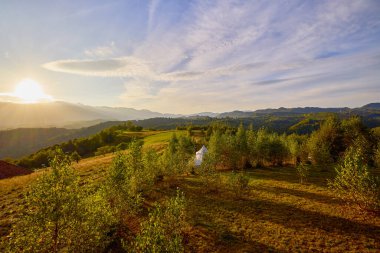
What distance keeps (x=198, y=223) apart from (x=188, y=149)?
33.7 metres

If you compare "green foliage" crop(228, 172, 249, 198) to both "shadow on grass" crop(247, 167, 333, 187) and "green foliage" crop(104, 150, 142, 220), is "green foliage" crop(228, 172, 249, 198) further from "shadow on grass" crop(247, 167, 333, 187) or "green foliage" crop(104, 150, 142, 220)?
"green foliage" crop(104, 150, 142, 220)

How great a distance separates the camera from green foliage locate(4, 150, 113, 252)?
12969 millimetres

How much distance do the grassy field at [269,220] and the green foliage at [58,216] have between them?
3481 millimetres

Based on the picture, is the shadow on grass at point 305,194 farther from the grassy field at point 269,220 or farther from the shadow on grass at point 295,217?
the shadow on grass at point 295,217

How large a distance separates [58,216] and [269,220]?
2059cm

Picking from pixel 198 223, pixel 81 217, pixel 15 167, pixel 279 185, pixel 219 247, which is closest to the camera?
pixel 81 217

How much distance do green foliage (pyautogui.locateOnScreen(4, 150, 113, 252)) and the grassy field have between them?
11.4 feet

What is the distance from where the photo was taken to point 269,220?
24.0 metres

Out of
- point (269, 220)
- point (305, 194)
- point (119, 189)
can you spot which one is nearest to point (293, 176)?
point (305, 194)

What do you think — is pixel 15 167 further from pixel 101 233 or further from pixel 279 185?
pixel 279 185

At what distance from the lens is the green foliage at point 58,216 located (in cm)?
1297

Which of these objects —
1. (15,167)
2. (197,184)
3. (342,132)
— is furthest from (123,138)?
(342,132)

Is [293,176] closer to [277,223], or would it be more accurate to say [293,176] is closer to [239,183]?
[239,183]

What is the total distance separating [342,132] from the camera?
58.2 metres
